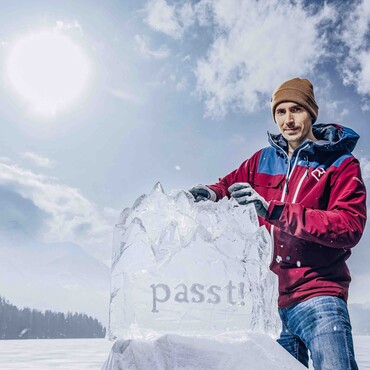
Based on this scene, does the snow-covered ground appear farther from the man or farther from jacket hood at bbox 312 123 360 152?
jacket hood at bbox 312 123 360 152

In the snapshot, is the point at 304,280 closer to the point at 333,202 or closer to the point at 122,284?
the point at 333,202

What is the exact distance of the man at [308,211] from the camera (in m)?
1.98

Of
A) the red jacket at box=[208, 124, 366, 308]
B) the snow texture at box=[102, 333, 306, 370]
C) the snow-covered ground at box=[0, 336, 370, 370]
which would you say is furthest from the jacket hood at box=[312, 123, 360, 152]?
the snow-covered ground at box=[0, 336, 370, 370]

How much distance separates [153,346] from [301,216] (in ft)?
2.85

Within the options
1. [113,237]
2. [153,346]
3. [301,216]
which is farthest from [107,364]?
[301,216]

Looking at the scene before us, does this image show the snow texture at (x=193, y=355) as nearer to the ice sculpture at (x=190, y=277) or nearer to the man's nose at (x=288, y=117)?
the ice sculpture at (x=190, y=277)

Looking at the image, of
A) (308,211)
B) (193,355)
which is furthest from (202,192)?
(193,355)

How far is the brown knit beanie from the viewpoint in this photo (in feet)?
8.41

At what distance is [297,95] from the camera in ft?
8.42

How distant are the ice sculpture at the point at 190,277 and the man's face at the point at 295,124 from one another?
93cm

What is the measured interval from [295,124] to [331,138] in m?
0.20

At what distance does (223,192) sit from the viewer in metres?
2.46

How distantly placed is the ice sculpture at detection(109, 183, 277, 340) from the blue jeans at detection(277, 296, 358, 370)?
392 millimetres

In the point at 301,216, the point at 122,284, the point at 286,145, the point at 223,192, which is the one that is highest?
the point at 286,145
